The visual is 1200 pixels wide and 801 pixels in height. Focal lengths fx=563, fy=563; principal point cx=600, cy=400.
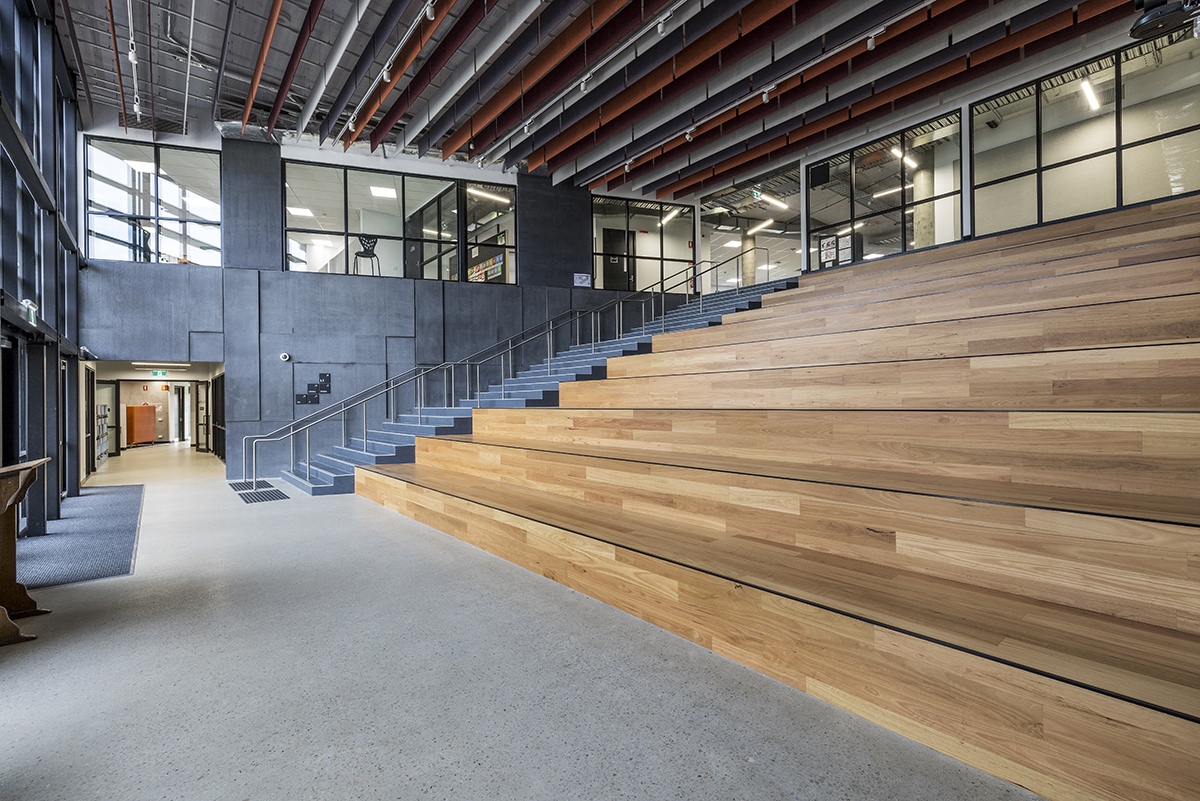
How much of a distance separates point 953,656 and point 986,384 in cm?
178

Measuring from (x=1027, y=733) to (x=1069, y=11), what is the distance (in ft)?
26.8

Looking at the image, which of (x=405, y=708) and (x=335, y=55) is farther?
(x=335, y=55)

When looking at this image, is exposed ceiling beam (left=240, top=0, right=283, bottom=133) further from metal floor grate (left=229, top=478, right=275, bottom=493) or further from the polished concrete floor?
the polished concrete floor

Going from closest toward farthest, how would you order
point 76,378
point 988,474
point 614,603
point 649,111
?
point 988,474, point 614,603, point 76,378, point 649,111

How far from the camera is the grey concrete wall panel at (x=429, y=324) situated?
9.75 m

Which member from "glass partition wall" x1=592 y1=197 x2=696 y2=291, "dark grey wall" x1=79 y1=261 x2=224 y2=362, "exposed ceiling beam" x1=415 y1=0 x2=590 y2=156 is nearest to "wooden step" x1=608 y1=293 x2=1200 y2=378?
"exposed ceiling beam" x1=415 y1=0 x2=590 y2=156

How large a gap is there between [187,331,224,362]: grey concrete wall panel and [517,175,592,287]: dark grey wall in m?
4.96

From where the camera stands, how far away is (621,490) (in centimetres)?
332

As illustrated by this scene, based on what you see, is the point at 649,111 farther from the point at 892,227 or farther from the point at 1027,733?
the point at 892,227

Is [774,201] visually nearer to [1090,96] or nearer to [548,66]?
[1090,96]

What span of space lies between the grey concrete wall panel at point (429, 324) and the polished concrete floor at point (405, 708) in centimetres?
702

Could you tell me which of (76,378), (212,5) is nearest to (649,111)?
(212,5)

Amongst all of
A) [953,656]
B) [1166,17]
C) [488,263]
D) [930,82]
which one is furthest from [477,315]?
[953,656]

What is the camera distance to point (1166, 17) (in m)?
3.71
